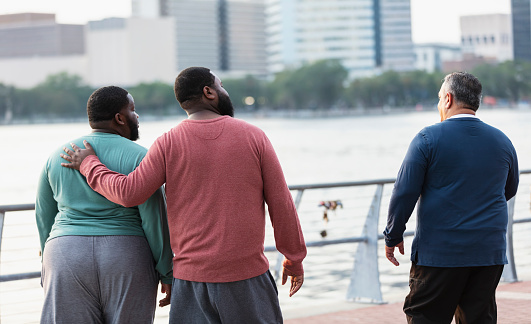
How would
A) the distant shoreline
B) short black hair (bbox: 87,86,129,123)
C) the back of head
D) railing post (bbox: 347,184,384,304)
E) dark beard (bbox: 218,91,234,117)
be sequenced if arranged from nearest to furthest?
dark beard (bbox: 218,91,234,117) → short black hair (bbox: 87,86,129,123) → the back of head → railing post (bbox: 347,184,384,304) → the distant shoreline

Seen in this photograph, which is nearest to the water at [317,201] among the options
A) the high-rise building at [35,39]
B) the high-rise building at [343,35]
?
the high-rise building at [35,39]

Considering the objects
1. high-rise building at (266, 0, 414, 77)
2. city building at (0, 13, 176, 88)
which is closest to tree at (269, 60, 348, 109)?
high-rise building at (266, 0, 414, 77)

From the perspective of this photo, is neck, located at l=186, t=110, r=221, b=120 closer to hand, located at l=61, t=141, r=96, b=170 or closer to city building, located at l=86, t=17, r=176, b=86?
hand, located at l=61, t=141, r=96, b=170

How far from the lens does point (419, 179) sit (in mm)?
3285

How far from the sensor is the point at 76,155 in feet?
9.87

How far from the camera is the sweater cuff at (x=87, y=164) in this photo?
2.95 meters

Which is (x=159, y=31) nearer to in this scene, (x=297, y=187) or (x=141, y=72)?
(x=141, y=72)

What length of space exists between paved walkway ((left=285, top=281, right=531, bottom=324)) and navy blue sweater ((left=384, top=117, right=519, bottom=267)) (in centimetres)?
182

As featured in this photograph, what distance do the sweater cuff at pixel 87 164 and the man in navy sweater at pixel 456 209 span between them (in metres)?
1.27

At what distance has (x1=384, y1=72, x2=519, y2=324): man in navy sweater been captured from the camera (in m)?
3.28

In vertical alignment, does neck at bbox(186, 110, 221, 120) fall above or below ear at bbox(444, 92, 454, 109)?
below

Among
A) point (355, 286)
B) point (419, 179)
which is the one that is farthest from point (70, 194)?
point (355, 286)

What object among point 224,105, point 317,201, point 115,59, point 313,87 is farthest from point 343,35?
point 224,105

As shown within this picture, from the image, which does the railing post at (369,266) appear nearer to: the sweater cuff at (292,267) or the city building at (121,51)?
the sweater cuff at (292,267)
